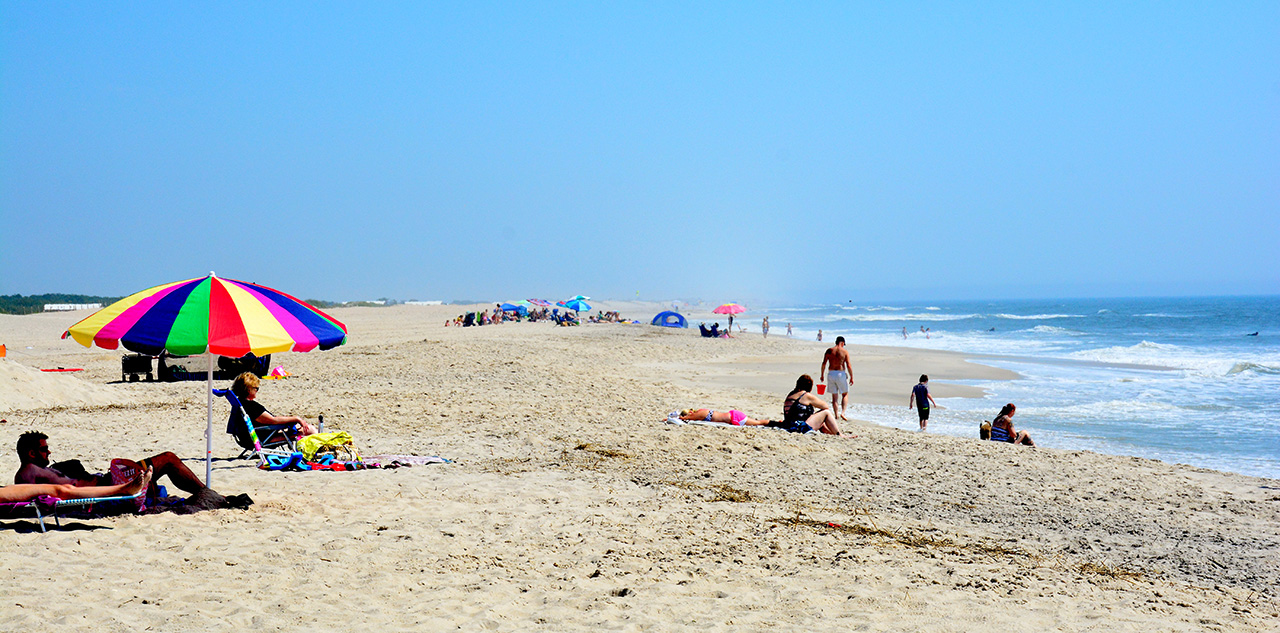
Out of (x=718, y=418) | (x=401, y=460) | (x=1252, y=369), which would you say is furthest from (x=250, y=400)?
(x=1252, y=369)

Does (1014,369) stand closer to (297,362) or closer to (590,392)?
(590,392)

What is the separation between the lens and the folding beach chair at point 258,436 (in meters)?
8.28

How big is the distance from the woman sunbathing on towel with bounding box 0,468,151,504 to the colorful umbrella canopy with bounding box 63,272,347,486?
0.99 meters

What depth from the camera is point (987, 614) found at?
464cm

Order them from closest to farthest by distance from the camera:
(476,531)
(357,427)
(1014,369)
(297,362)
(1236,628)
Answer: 1. (1236,628)
2. (476,531)
3. (357,427)
4. (297,362)
5. (1014,369)

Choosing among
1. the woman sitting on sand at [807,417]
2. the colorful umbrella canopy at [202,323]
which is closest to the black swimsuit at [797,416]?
the woman sitting on sand at [807,417]

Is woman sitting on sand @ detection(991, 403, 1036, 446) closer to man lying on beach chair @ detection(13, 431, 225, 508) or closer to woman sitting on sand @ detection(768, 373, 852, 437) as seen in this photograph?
woman sitting on sand @ detection(768, 373, 852, 437)

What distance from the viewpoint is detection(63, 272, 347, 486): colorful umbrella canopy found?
5.55 m

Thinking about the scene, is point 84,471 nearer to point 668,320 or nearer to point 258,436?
point 258,436

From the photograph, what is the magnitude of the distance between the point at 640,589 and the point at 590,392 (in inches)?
419


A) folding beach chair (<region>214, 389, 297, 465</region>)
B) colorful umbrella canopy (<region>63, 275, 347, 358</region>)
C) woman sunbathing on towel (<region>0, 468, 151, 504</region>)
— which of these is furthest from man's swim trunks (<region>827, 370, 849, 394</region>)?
woman sunbathing on towel (<region>0, 468, 151, 504</region>)

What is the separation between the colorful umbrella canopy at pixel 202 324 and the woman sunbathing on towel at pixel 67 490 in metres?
0.99

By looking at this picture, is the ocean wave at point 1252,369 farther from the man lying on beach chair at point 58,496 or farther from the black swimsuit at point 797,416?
the man lying on beach chair at point 58,496

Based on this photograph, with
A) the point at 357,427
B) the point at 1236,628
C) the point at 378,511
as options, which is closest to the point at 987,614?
the point at 1236,628
